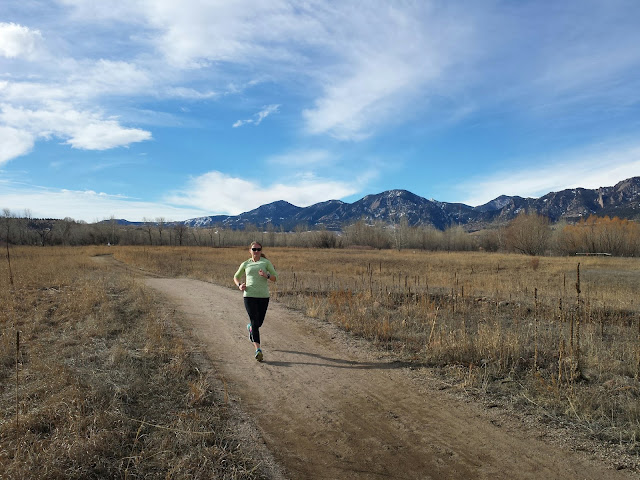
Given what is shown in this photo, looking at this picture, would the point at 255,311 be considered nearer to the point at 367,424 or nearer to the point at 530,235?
the point at 367,424

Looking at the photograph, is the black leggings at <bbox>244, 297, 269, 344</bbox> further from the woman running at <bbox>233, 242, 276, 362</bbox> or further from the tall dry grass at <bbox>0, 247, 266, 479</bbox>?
the tall dry grass at <bbox>0, 247, 266, 479</bbox>

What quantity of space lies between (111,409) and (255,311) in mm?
2922

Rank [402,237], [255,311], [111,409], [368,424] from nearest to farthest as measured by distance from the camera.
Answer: [111,409]
[368,424]
[255,311]
[402,237]

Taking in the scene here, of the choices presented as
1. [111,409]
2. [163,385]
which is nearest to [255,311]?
[163,385]

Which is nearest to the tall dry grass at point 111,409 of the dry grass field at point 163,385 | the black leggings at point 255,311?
the dry grass field at point 163,385

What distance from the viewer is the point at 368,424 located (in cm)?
434

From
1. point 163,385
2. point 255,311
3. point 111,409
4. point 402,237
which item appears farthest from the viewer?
point 402,237

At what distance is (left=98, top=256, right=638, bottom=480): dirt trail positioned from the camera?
3.49 meters

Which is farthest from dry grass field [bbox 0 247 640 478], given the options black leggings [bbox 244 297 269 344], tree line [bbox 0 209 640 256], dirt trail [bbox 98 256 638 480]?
tree line [bbox 0 209 640 256]

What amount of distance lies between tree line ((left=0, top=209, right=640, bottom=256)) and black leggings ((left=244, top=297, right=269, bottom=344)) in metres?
73.0

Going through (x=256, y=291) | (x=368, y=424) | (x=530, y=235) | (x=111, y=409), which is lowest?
(x=368, y=424)

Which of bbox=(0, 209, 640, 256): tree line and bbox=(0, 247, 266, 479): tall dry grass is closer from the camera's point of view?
bbox=(0, 247, 266, 479): tall dry grass

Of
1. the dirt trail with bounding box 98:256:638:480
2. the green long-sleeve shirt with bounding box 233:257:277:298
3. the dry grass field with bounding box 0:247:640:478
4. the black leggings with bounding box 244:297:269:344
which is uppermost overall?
the green long-sleeve shirt with bounding box 233:257:277:298

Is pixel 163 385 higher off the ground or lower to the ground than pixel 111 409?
lower
